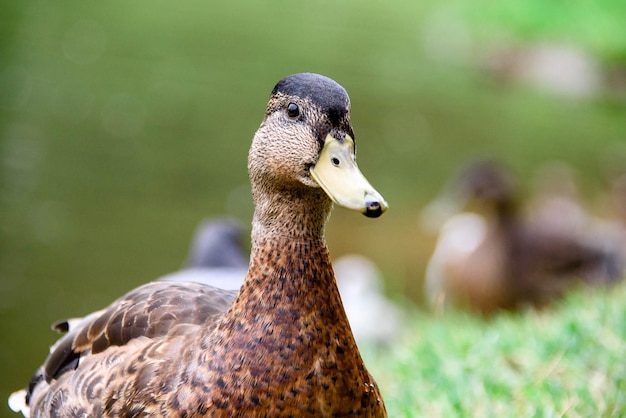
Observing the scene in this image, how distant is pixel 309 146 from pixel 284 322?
46 cm

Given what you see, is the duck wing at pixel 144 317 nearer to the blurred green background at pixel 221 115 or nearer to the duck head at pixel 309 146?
the duck head at pixel 309 146

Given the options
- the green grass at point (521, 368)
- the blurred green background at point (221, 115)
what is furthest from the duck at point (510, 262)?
the green grass at point (521, 368)

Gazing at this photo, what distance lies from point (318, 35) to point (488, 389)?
45.1ft

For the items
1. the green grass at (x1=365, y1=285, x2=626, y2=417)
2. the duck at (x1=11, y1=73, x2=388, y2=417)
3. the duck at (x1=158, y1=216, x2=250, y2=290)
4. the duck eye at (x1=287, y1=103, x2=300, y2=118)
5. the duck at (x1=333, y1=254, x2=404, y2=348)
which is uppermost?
the duck eye at (x1=287, y1=103, x2=300, y2=118)

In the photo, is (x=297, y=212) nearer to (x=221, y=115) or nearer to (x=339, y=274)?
(x=339, y=274)

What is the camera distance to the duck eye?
233 centimetres

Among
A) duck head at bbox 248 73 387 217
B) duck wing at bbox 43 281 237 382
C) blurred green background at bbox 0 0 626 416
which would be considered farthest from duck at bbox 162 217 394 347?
duck head at bbox 248 73 387 217

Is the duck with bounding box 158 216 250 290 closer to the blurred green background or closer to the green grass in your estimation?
the blurred green background

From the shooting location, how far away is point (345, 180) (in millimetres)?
2156

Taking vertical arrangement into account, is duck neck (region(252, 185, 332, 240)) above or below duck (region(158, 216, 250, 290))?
above

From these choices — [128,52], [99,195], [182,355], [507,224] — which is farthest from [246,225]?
[182,355]

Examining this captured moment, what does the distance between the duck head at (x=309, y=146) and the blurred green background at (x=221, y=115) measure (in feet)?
13.6

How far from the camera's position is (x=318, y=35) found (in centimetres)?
1655

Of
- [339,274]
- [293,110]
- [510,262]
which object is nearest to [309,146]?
[293,110]
